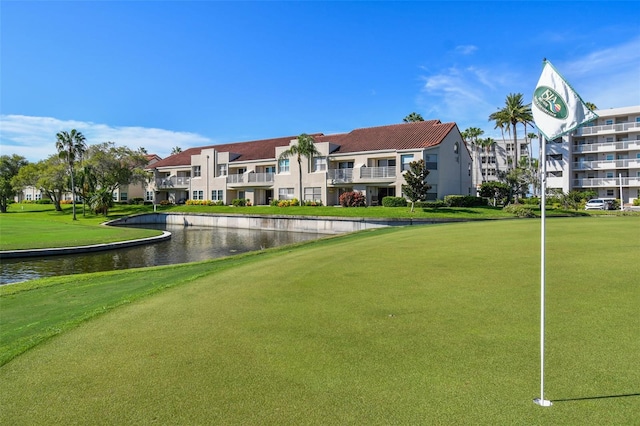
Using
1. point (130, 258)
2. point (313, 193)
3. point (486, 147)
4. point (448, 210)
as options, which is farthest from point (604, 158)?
point (130, 258)

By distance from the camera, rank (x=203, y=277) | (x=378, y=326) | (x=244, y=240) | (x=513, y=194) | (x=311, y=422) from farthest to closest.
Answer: (x=513, y=194), (x=244, y=240), (x=203, y=277), (x=378, y=326), (x=311, y=422)

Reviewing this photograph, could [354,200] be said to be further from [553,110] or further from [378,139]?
[553,110]

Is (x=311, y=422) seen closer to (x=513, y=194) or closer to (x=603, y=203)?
(x=513, y=194)

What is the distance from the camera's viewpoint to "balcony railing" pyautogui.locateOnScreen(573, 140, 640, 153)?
59.5 m

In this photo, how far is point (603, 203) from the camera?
4538 centimetres

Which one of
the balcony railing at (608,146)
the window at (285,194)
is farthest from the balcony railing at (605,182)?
the window at (285,194)

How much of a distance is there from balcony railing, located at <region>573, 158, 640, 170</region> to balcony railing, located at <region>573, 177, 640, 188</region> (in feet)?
6.13

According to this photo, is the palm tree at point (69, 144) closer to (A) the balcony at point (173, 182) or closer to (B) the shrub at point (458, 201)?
(A) the balcony at point (173, 182)

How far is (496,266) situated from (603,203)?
44.9 meters

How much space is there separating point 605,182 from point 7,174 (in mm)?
98218

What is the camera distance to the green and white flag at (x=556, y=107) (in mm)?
4316

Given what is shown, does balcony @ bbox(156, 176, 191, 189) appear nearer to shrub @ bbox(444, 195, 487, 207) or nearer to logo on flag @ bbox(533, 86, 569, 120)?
shrub @ bbox(444, 195, 487, 207)

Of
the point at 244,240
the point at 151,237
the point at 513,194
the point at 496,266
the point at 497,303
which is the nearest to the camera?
the point at 497,303

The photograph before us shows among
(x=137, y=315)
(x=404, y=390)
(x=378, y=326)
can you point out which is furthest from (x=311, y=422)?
(x=137, y=315)
